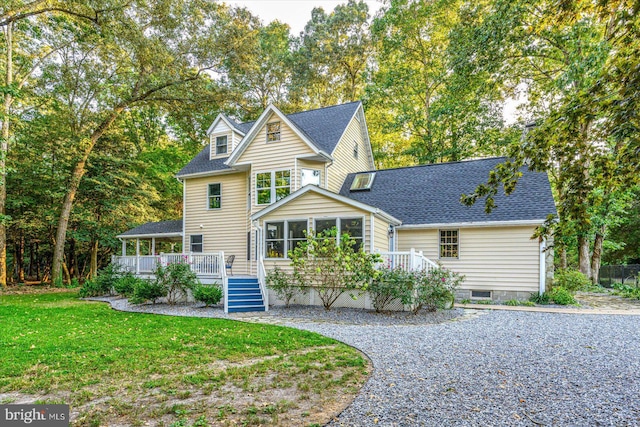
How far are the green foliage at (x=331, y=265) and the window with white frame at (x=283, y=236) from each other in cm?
67

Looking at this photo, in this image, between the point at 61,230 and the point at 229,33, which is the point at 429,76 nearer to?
the point at 229,33

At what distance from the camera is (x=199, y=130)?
992 inches

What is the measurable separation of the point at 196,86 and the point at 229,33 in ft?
10.3

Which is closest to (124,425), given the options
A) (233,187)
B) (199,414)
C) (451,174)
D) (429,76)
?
(199,414)

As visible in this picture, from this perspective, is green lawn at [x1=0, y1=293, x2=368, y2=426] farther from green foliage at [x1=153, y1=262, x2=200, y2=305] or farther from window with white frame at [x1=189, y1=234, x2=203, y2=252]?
window with white frame at [x1=189, y1=234, x2=203, y2=252]

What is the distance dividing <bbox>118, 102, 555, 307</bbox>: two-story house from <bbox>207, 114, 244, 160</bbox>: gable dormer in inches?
1.9

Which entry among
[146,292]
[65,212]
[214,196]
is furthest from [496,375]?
[65,212]

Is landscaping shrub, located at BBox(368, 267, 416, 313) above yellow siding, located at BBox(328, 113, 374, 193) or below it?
below

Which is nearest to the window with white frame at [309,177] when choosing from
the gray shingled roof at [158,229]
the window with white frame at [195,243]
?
the window with white frame at [195,243]

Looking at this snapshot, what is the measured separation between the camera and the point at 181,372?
175 inches

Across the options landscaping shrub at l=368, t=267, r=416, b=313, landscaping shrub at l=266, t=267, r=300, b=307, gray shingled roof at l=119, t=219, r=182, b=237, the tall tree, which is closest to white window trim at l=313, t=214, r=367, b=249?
landscaping shrub at l=368, t=267, r=416, b=313

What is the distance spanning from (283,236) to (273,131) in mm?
4995

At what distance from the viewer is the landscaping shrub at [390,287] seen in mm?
8883

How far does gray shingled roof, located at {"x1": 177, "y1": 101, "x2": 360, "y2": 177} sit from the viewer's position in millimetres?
14812
